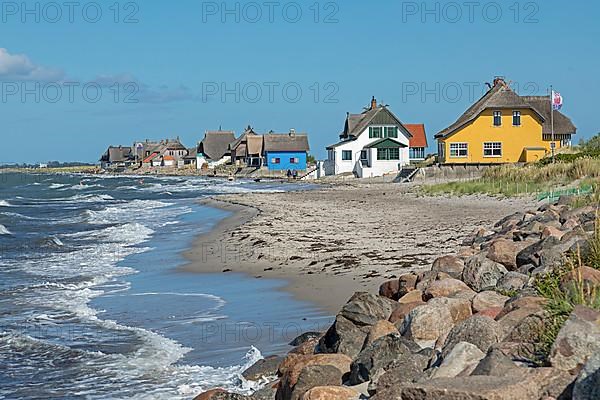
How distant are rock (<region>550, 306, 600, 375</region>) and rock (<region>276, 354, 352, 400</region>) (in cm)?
210

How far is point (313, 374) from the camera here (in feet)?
21.6

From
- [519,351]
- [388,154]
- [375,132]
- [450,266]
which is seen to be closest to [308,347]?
[450,266]

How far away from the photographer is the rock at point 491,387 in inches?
176

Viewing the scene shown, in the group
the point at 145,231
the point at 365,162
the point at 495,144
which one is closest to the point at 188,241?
the point at 145,231

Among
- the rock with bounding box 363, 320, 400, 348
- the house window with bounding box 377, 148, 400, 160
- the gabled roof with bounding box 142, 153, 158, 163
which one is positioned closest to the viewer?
the rock with bounding box 363, 320, 400, 348

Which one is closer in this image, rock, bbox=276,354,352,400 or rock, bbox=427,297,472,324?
rock, bbox=276,354,352,400

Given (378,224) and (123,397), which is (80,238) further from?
(123,397)

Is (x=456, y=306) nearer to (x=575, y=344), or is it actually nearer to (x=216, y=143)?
(x=575, y=344)

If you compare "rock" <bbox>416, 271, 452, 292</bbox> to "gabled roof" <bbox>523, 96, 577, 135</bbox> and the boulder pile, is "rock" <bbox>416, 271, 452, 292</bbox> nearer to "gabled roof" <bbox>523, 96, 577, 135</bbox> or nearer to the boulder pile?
the boulder pile

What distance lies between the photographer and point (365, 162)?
66.7 metres

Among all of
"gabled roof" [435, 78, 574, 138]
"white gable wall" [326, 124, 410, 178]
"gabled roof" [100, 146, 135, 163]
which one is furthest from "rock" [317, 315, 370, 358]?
"gabled roof" [100, 146, 135, 163]

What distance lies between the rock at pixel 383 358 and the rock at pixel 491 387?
4.31 feet

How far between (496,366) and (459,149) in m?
46.7

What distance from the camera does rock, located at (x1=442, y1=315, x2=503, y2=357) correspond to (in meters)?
6.01
